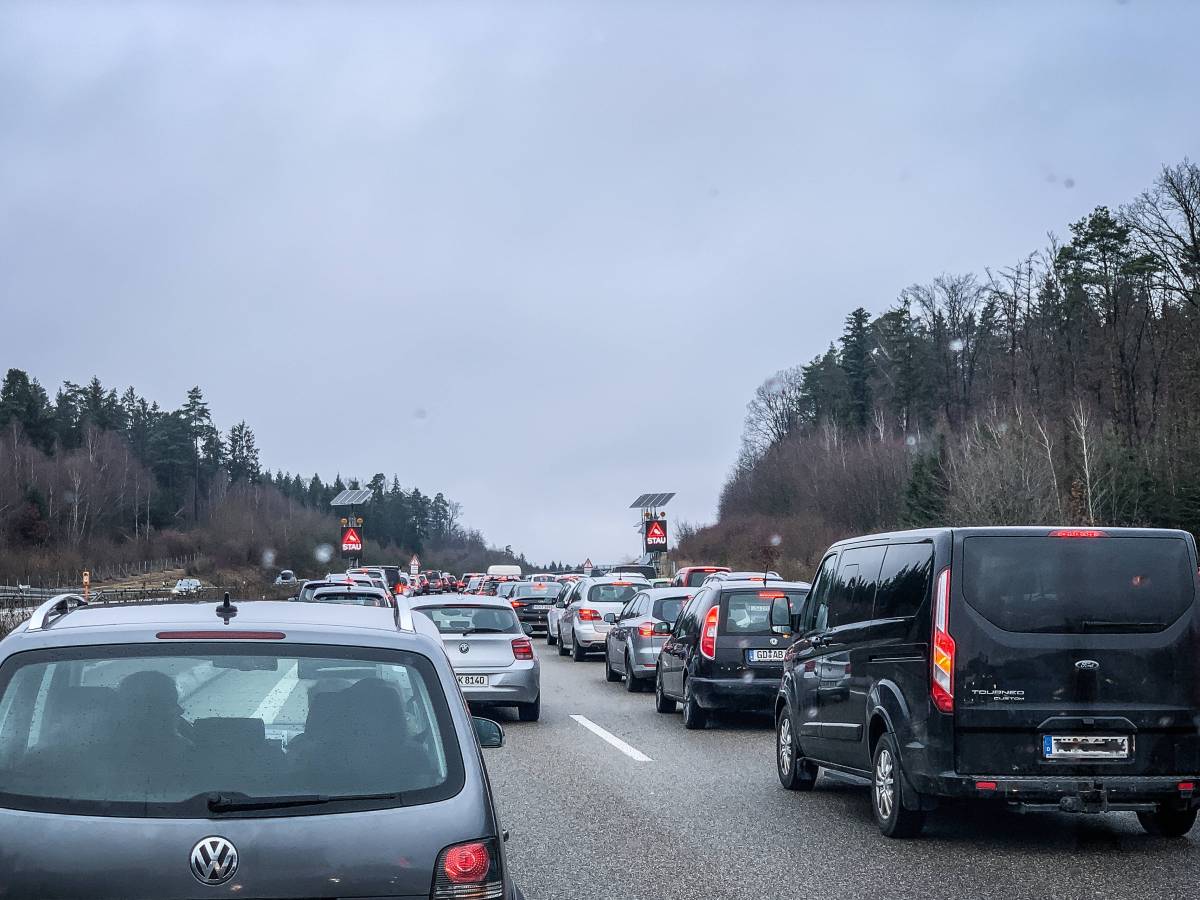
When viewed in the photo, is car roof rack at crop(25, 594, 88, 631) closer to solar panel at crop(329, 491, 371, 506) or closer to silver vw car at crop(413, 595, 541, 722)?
silver vw car at crop(413, 595, 541, 722)

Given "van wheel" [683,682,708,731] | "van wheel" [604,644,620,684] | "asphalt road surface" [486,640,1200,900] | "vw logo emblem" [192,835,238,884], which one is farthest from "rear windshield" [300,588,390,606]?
"vw logo emblem" [192,835,238,884]

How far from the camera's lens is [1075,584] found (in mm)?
8672

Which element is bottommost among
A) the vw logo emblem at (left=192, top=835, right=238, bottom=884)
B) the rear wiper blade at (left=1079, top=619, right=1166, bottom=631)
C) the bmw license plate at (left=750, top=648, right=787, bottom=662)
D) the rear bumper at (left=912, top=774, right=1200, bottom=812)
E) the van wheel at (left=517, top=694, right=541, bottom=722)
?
the van wheel at (left=517, top=694, right=541, bottom=722)

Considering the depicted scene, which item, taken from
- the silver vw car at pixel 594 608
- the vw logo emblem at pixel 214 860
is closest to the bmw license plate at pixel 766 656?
the vw logo emblem at pixel 214 860

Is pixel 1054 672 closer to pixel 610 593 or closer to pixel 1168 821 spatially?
pixel 1168 821

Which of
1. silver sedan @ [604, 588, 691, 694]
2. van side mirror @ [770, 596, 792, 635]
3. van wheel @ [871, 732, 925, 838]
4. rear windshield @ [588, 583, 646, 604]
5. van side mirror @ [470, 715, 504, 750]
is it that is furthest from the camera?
rear windshield @ [588, 583, 646, 604]

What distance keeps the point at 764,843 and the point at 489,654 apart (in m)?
8.55

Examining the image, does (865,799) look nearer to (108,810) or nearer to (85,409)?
(108,810)

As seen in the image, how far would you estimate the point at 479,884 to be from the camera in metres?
4.11

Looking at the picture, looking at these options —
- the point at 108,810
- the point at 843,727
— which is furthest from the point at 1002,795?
the point at 108,810

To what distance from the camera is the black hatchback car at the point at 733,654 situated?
1589 cm

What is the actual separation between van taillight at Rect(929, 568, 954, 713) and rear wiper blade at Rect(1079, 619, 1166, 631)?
796 mm

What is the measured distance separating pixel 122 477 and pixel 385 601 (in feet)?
400

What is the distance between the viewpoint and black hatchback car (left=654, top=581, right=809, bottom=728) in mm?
15891
